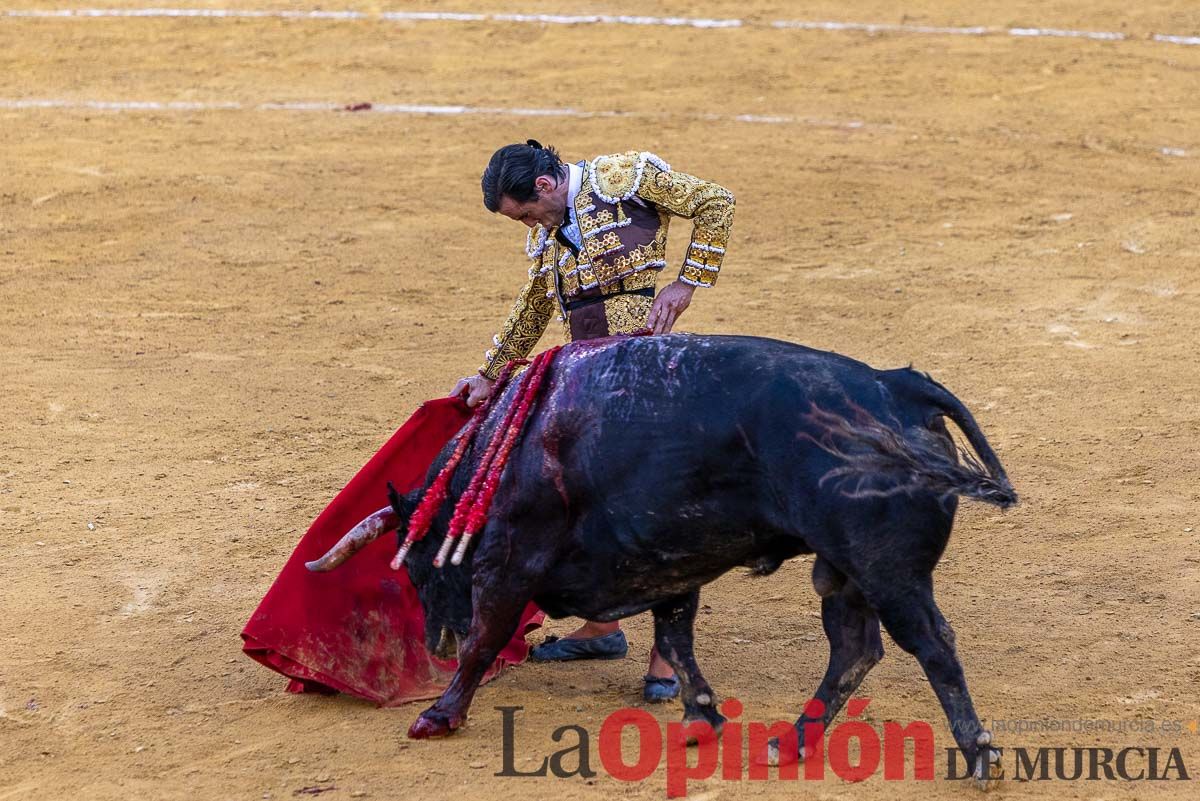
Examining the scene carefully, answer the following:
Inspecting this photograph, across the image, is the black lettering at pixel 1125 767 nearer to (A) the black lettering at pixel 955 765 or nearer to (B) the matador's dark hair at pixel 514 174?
(A) the black lettering at pixel 955 765

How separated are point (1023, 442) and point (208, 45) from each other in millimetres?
9261

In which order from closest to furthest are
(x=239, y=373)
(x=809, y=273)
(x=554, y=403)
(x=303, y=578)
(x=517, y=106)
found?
(x=554, y=403), (x=303, y=578), (x=239, y=373), (x=809, y=273), (x=517, y=106)

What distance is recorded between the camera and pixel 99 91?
13.0 metres

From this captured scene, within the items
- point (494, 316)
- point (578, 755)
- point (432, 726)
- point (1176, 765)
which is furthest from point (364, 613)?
point (494, 316)

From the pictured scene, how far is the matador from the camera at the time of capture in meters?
5.07

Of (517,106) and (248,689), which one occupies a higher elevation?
(517,106)

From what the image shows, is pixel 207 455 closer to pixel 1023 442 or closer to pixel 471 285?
pixel 471 285

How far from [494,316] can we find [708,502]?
4.70 meters

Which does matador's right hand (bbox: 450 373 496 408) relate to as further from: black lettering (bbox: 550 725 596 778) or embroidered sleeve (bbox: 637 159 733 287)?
black lettering (bbox: 550 725 596 778)

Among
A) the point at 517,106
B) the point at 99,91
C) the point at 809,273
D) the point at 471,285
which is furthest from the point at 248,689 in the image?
the point at 99,91

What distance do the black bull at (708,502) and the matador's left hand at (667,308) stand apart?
0.39 metres

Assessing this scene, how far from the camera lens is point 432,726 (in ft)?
15.6

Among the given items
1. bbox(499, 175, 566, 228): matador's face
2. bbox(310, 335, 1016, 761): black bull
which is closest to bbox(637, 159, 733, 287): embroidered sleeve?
bbox(499, 175, 566, 228): matador's face

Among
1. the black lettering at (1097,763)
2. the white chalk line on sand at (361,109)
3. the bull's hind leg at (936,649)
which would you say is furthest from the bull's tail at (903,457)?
the white chalk line on sand at (361,109)
